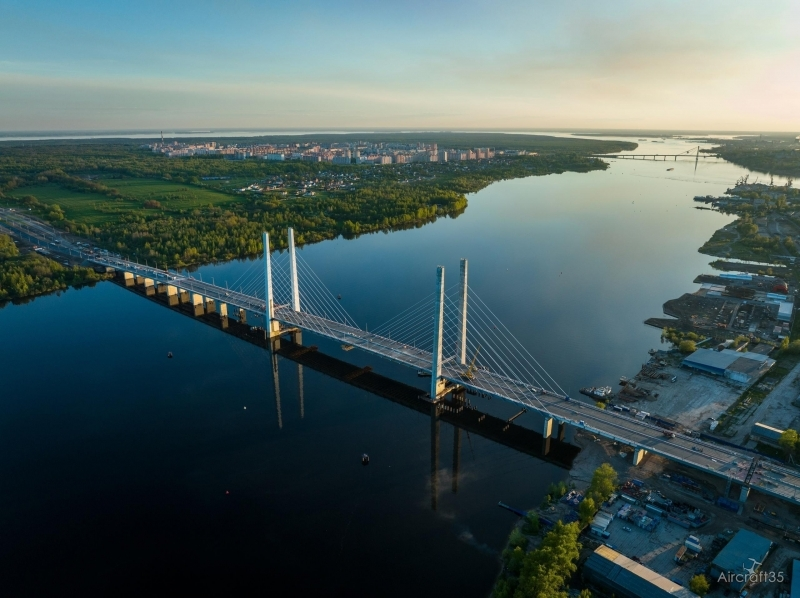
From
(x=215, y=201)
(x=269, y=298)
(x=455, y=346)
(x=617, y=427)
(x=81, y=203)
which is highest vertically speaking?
(x=215, y=201)

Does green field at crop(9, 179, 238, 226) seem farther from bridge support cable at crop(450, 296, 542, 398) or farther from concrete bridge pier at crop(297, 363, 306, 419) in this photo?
bridge support cable at crop(450, 296, 542, 398)

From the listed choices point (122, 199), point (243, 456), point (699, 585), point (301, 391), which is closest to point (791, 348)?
point (699, 585)

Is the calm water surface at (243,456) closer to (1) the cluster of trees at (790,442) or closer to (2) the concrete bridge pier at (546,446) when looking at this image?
(2) the concrete bridge pier at (546,446)

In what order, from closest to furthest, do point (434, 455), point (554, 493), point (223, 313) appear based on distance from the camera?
point (554, 493)
point (434, 455)
point (223, 313)

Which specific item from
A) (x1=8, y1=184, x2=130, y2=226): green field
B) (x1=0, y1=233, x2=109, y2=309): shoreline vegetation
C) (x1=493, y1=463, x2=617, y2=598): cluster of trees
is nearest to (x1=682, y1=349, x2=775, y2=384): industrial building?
(x1=493, y1=463, x2=617, y2=598): cluster of trees

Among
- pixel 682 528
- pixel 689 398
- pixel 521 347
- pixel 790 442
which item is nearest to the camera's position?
pixel 682 528

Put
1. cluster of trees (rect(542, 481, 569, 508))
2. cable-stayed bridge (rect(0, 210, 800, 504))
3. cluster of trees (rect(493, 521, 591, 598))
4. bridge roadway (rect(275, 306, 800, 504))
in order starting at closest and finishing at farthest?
cluster of trees (rect(493, 521, 591, 598)), bridge roadway (rect(275, 306, 800, 504)), cluster of trees (rect(542, 481, 569, 508)), cable-stayed bridge (rect(0, 210, 800, 504))

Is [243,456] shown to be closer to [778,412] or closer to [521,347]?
[521,347]
